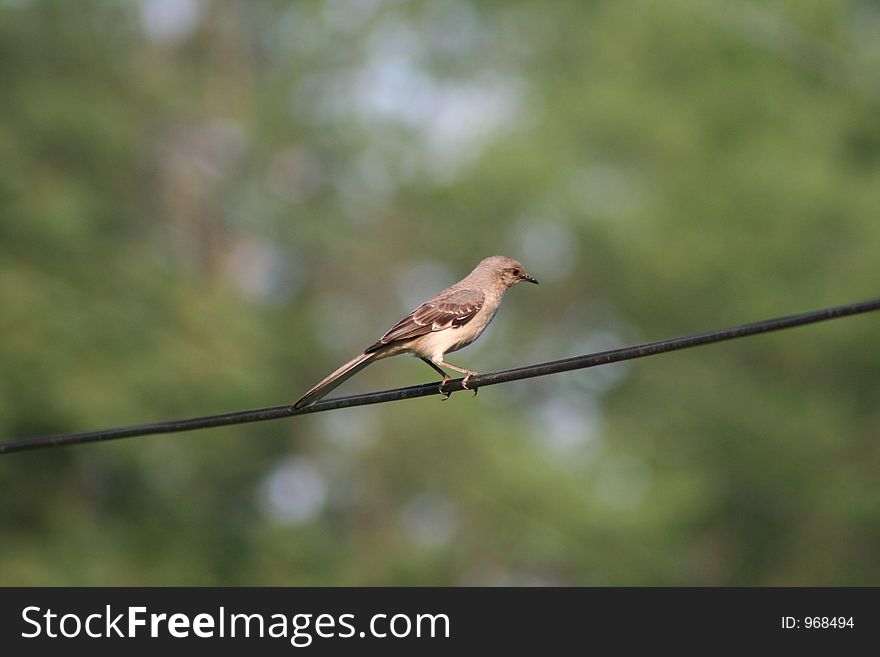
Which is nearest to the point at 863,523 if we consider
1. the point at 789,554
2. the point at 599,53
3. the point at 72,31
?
the point at 789,554

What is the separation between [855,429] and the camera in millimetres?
32219

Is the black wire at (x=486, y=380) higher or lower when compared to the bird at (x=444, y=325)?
lower

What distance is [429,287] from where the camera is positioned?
1438 inches

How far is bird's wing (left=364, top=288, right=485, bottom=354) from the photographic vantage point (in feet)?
36.3

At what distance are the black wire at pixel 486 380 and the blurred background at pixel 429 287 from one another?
1612 cm

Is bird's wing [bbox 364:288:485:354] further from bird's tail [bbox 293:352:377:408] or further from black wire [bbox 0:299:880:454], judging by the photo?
black wire [bbox 0:299:880:454]

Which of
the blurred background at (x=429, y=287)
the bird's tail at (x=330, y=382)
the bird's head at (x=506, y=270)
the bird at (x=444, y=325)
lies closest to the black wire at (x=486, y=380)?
the bird's tail at (x=330, y=382)

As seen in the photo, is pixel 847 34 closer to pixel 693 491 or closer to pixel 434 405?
pixel 693 491

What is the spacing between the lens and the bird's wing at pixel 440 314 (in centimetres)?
1106

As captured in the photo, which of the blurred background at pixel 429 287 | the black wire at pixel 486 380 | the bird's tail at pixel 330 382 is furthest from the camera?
the blurred background at pixel 429 287

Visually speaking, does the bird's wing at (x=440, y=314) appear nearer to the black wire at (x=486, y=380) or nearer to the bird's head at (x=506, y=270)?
the bird's head at (x=506, y=270)

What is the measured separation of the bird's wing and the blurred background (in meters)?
14.3

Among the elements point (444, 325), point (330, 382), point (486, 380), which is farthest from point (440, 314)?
point (486, 380)
